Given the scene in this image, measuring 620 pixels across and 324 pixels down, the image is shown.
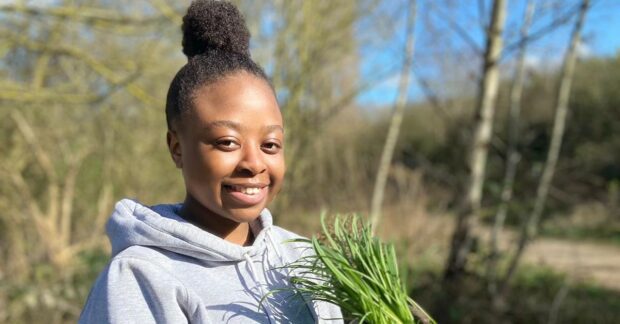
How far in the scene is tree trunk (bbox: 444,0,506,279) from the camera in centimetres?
504

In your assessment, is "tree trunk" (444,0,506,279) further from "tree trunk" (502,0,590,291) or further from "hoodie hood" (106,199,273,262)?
"hoodie hood" (106,199,273,262)

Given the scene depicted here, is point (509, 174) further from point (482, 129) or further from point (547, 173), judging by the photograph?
point (482, 129)

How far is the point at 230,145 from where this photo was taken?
1.40 m

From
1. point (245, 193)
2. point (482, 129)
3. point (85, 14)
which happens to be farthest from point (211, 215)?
point (482, 129)

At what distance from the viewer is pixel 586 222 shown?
10688 mm

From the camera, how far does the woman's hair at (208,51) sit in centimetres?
144

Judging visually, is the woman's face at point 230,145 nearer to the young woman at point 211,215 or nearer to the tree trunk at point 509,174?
the young woman at point 211,215

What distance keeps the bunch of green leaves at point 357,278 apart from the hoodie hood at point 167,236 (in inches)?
6.4

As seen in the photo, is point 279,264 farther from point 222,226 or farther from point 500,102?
point 500,102

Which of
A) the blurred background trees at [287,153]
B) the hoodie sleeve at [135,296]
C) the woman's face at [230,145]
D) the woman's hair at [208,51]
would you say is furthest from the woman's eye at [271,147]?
the blurred background trees at [287,153]

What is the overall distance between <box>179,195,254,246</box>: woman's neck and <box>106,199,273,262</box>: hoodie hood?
4cm

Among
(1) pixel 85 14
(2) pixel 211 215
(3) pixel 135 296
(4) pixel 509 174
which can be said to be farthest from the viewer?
(4) pixel 509 174

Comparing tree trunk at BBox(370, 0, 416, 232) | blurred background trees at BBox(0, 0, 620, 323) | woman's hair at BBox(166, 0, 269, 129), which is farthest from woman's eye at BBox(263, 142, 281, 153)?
tree trunk at BBox(370, 0, 416, 232)

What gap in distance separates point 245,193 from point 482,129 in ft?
12.8
